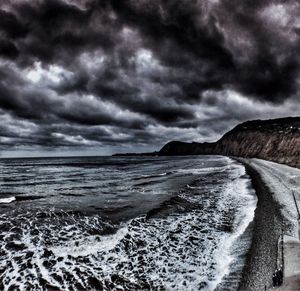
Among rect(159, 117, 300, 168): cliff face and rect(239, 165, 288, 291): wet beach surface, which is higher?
rect(159, 117, 300, 168): cliff face

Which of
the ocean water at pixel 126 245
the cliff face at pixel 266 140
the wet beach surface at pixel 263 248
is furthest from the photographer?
the cliff face at pixel 266 140

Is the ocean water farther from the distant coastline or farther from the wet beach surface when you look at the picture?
→ the distant coastline

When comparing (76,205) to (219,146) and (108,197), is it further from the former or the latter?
(219,146)

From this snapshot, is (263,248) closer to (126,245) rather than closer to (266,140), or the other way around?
(126,245)

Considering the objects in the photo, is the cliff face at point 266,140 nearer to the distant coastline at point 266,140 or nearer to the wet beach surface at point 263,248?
the distant coastline at point 266,140

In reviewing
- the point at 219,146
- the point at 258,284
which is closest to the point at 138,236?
the point at 258,284

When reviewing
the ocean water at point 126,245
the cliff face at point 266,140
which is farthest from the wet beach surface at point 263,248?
the cliff face at point 266,140

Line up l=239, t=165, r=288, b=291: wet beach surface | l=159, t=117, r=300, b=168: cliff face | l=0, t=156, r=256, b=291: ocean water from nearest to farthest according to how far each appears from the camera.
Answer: l=239, t=165, r=288, b=291: wet beach surface, l=0, t=156, r=256, b=291: ocean water, l=159, t=117, r=300, b=168: cliff face

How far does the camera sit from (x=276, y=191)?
46.0ft

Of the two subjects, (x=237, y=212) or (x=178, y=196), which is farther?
(x=178, y=196)

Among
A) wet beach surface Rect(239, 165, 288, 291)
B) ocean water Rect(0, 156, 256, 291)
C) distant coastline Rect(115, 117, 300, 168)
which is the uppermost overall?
distant coastline Rect(115, 117, 300, 168)

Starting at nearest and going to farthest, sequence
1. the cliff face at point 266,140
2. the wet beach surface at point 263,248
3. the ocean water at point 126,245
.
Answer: the wet beach surface at point 263,248, the ocean water at point 126,245, the cliff face at point 266,140

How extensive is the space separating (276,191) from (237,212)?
5.67m

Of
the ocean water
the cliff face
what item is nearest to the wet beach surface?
the ocean water
